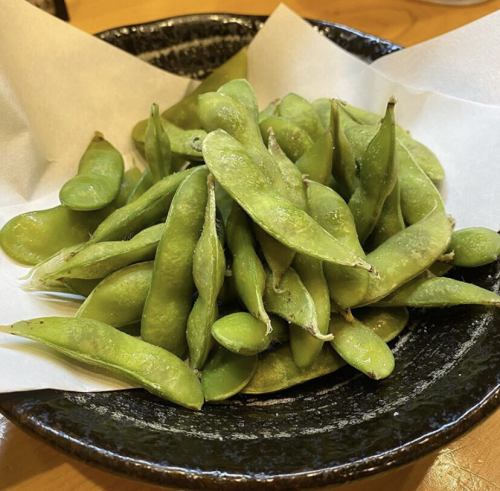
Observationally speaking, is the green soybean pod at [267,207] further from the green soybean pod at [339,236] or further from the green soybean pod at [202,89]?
the green soybean pod at [202,89]

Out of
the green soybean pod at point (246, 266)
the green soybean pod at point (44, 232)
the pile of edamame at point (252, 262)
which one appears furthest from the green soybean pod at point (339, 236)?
the green soybean pod at point (44, 232)

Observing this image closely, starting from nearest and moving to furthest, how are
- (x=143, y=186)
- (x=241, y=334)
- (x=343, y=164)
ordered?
(x=241, y=334) → (x=343, y=164) → (x=143, y=186)

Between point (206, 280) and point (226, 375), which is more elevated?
point (206, 280)

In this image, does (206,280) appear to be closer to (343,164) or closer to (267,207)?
(267,207)

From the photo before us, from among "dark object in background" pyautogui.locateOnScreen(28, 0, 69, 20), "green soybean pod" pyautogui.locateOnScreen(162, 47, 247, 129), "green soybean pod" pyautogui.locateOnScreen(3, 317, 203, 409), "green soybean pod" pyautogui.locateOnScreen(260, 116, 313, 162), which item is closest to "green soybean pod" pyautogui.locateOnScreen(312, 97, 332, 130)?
"green soybean pod" pyautogui.locateOnScreen(260, 116, 313, 162)

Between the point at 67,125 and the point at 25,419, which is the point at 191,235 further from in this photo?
the point at 67,125

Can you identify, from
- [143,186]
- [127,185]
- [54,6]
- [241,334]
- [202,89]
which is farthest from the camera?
[54,6]

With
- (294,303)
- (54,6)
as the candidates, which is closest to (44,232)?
(294,303)
